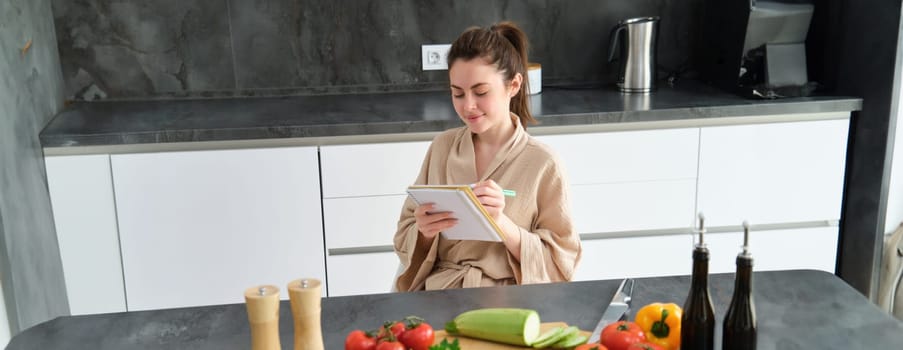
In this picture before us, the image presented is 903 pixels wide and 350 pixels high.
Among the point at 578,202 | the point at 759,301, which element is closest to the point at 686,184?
the point at 578,202

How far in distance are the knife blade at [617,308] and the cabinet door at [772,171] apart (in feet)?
4.46

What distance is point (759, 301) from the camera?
160 cm

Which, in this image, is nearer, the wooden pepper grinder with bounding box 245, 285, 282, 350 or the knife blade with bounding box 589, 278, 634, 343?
the wooden pepper grinder with bounding box 245, 285, 282, 350

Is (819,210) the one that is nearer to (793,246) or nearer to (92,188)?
(793,246)

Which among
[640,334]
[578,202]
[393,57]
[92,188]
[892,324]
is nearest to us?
[640,334]

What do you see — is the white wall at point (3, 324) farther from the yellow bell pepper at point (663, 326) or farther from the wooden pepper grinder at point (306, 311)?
the yellow bell pepper at point (663, 326)

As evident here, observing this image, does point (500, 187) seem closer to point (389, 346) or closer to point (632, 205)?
point (389, 346)

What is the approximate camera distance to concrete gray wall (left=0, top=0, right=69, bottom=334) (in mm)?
2445

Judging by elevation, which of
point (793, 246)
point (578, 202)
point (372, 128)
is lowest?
point (793, 246)

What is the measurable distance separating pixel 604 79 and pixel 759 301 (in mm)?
1914

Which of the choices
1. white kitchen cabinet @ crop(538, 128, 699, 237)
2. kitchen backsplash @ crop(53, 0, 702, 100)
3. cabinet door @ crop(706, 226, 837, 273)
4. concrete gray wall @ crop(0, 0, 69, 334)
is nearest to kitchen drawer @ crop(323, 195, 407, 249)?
white kitchen cabinet @ crop(538, 128, 699, 237)

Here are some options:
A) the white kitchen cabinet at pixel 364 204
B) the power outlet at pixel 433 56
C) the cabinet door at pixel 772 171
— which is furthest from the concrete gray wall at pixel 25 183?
the cabinet door at pixel 772 171

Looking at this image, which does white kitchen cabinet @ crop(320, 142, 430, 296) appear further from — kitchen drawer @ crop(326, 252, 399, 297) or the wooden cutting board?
the wooden cutting board

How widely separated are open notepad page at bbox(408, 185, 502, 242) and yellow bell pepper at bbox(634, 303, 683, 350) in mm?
416
